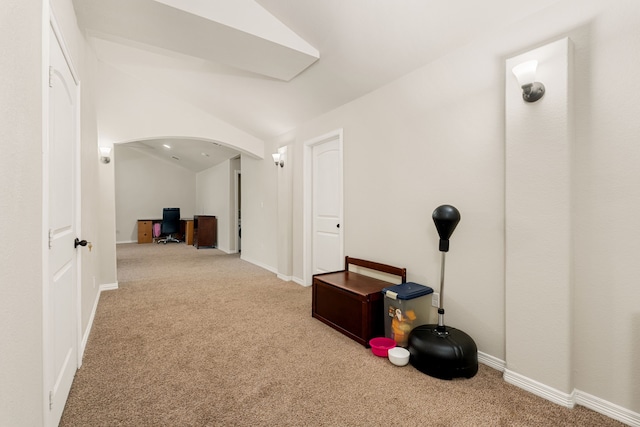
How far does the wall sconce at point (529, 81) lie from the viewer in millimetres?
1751

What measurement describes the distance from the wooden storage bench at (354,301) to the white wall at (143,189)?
9.09 m

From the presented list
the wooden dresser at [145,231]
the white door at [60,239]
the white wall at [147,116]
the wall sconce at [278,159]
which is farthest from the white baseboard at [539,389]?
the wooden dresser at [145,231]

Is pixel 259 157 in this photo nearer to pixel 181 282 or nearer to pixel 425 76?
pixel 181 282

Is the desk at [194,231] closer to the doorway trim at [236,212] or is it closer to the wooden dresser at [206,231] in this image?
the wooden dresser at [206,231]

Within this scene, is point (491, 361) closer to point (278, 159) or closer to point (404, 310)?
point (404, 310)

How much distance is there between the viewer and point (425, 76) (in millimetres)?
2598

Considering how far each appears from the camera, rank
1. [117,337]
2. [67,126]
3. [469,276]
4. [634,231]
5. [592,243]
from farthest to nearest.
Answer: [117,337] < [469,276] < [67,126] < [592,243] < [634,231]

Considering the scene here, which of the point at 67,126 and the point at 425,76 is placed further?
the point at 425,76

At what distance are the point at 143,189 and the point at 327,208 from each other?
28.0 feet

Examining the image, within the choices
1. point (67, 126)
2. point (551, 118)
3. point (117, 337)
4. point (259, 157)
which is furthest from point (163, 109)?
point (551, 118)

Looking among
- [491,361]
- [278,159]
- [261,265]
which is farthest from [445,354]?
[261,265]

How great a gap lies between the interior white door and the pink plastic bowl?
1.28 metres

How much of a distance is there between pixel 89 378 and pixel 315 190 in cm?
307

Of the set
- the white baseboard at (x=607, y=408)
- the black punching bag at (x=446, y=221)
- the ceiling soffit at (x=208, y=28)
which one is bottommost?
the white baseboard at (x=607, y=408)
